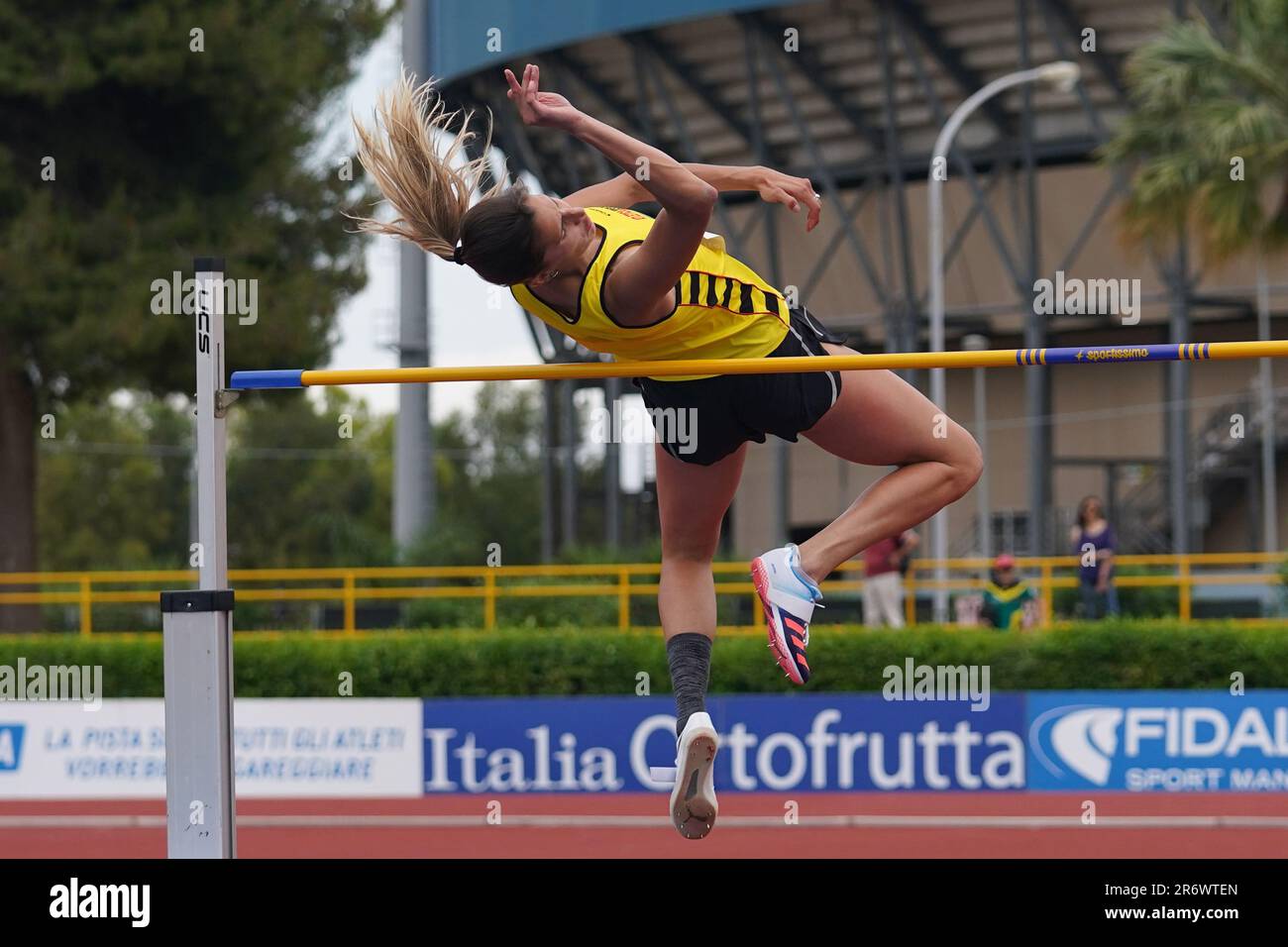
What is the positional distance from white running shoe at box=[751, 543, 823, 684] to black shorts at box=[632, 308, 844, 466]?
0.37 m

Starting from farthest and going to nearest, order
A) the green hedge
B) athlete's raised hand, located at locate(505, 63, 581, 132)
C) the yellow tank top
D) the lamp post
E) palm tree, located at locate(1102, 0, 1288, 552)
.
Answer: the lamp post < palm tree, located at locate(1102, 0, 1288, 552) < the green hedge < the yellow tank top < athlete's raised hand, located at locate(505, 63, 581, 132)

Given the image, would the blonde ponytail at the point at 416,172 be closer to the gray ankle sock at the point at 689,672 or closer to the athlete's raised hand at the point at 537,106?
the athlete's raised hand at the point at 537,106

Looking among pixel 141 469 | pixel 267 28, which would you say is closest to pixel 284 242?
pixel 267 28

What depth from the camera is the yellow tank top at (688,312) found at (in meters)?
5.12

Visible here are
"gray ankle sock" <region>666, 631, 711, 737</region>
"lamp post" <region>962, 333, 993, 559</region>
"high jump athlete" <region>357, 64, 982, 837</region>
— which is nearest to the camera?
"high jump athlete" <region>357, 64, 982, 837</region>

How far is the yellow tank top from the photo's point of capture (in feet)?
16.8

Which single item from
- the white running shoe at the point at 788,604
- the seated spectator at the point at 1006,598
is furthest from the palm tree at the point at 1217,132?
the white running shoe at the point at 788,604

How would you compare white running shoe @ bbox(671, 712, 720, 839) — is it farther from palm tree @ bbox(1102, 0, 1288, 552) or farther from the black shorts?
palm tree @ bbox(1102, 0, 1288, 552)

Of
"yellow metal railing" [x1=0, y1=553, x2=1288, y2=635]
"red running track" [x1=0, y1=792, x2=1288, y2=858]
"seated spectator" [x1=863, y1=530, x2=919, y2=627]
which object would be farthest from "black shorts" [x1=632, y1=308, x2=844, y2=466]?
"seated spectator" [x1=863, y1=530, x2=919, y2=627]

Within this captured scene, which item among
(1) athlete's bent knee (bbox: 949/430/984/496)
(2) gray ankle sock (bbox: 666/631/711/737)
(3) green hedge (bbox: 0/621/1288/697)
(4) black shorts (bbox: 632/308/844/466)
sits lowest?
(3) green hedge (bbox: 0/621/1288/697)

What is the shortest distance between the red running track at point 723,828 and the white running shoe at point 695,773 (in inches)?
241

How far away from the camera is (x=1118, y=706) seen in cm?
1294
